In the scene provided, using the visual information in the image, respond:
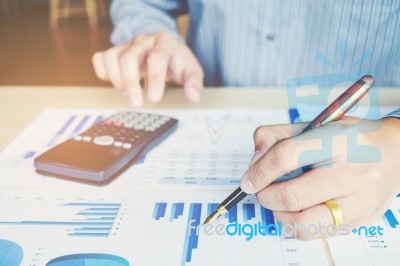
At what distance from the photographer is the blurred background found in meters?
2.51

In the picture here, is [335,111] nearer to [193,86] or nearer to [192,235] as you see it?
[192,235]

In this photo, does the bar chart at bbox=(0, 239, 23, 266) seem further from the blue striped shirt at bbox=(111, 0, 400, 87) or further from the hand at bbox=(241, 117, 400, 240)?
the blue striped shirt at bbox=(111, 0, 400, 87)

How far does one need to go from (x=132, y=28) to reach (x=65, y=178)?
434mm

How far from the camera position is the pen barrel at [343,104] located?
1.23ft

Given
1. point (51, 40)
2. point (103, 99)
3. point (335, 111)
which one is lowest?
Answer: point (51, 40)

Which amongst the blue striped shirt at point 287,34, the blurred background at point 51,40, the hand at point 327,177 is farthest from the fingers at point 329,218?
the blurred background at point 51,40

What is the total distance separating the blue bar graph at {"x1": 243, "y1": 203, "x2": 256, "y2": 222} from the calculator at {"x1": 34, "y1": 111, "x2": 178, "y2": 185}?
0.14 m

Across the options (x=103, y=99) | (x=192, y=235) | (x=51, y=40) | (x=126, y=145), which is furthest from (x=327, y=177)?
(x=51, y=40)

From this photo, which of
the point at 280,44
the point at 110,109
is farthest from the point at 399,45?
the point at 110,109

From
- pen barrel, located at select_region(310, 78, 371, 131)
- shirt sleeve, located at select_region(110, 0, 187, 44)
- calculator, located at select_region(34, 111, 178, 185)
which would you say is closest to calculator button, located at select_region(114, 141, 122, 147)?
calculator, located at select_region(34, 111, 178, 185)

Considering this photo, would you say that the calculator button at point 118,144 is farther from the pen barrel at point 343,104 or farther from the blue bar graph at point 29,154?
the pen barrel at point 343,104

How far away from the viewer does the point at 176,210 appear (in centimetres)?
40

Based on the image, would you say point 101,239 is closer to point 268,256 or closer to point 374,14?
point 268,256

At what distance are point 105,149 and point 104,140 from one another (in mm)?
21
